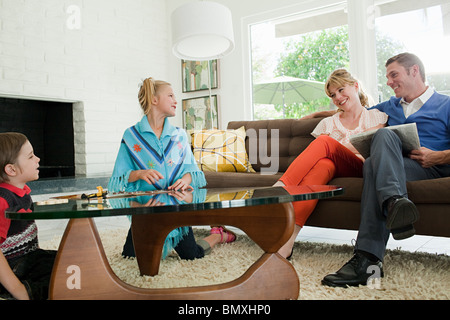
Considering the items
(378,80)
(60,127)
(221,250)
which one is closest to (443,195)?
(221,250)

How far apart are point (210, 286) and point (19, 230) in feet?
2.28

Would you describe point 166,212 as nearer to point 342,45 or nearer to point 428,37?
point 428,37

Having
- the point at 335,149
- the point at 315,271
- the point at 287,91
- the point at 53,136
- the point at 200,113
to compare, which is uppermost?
the point at 287,91

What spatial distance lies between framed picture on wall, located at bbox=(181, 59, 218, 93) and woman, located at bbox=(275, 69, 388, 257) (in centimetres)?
285

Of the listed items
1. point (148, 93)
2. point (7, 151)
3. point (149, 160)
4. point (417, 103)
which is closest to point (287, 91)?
point (417, 103)

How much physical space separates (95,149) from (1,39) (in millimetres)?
1449

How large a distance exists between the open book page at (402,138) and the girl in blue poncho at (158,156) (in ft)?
2.34

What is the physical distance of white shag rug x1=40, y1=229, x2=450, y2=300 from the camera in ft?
4.23

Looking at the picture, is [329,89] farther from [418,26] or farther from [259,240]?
[418,26]

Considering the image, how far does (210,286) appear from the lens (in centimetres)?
109

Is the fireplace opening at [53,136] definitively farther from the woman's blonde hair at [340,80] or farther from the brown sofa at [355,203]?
the woman's blonde hair at [340,80]

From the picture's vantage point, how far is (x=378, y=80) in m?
3.79

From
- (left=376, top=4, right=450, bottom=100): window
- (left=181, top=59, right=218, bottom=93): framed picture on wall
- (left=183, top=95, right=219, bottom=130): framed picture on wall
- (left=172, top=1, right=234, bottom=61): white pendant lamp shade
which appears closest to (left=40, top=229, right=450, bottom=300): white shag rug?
(left=172, top=1, right=234, bottom=61): white pendant lamp shade

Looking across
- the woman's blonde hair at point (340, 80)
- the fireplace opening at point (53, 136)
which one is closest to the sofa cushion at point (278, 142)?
the woman's blonde hair at point (340, 80)
